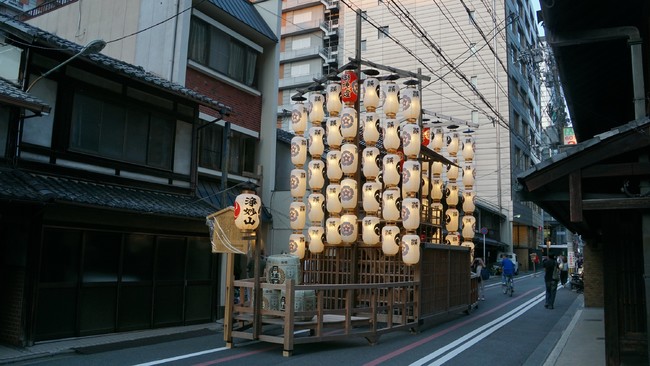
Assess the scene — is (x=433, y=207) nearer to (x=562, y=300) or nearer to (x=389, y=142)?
(x=389, y=142)

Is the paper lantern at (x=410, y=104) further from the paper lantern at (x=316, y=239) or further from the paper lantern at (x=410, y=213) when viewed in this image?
the paper lantern at (x=316, y=239)

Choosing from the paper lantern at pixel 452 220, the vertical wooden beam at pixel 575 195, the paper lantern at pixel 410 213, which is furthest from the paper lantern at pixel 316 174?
the vertical wooden beam at pixel 575 195

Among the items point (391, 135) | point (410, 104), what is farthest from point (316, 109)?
point (410, 104)

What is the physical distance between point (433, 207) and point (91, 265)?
1210cm

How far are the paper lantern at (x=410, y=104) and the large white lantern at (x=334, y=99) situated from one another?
2.02 metres

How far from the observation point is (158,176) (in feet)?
46.3

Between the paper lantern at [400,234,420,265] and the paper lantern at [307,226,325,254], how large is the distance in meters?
2.69

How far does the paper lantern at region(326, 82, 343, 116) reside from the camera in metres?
15.8

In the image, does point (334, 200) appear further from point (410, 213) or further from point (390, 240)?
point (410, 213)

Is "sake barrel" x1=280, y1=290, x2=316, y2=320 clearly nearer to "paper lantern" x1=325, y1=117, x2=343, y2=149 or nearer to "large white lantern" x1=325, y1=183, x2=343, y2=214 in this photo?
"large white lantern" x1=325, y1=183, x2=343, y2=214

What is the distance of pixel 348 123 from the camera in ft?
50.2

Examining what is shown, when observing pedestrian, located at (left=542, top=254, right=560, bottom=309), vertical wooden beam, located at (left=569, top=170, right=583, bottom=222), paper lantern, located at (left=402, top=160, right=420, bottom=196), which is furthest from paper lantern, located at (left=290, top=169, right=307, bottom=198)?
pedestrian, located at (left=542, top=254, right=560, bottom=309)

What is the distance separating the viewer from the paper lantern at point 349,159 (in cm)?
1516

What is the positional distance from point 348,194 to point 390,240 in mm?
1921
